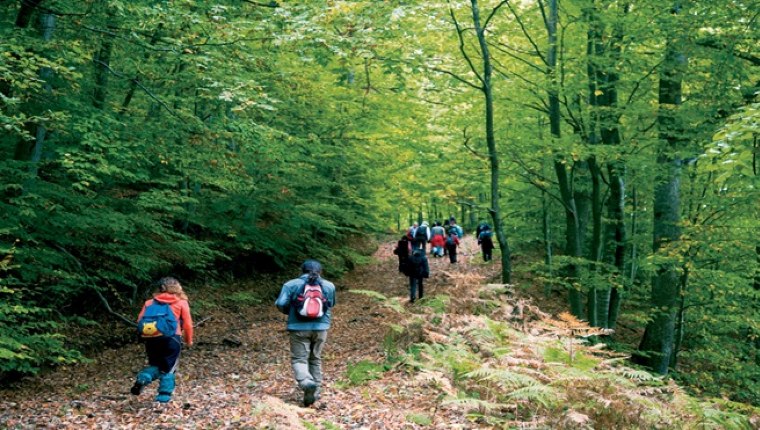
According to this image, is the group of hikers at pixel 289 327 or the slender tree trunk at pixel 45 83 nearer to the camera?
the group of hikers at pixel 289 327

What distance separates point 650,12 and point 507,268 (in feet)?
20.0

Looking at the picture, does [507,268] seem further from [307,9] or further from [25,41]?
[25,41]

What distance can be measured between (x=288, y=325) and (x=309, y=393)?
921 millimetres

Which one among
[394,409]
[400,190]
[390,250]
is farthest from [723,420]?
[390,250]

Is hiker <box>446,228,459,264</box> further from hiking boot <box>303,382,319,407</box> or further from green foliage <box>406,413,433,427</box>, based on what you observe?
green foliage <box>406,413,433,427</box>

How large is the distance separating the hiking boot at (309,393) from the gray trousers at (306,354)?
0.14 ft

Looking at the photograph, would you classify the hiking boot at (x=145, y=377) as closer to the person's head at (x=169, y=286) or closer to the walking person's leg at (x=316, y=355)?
the person's head at (x=169, y=286)

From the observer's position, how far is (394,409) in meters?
6.43

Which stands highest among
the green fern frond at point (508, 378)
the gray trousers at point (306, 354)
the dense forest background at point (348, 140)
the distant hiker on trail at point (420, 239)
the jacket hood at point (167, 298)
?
the dense forest background at point (348, 140)

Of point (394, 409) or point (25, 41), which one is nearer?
point (394, 409)

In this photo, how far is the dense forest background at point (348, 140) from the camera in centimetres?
845

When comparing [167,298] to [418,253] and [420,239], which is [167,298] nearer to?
[418,253]

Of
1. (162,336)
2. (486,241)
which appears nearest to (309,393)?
(162,336)

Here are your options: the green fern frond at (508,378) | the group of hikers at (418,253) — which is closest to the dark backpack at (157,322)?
the green fern frond at (508,378)
